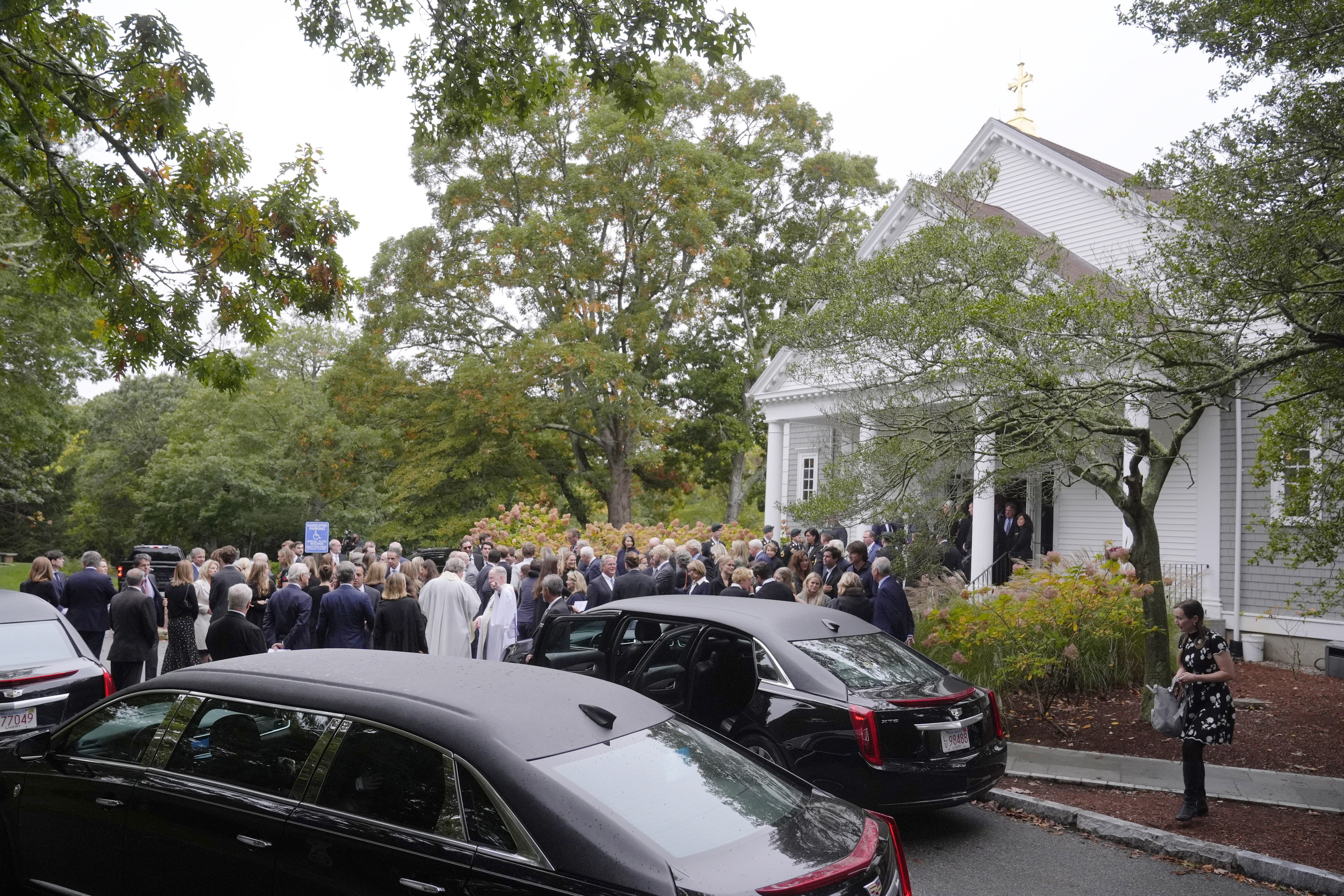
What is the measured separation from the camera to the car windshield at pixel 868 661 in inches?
261

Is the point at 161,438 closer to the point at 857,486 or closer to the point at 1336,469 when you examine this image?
the point at 857,486

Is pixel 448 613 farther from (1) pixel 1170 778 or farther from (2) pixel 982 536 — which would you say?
(2) pixel 982 536

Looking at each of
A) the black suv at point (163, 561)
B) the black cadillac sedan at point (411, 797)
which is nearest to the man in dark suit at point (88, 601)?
the black cadillac sedan at point (411, 797)

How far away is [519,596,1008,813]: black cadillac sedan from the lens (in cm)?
627

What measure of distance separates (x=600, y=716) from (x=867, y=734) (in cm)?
298

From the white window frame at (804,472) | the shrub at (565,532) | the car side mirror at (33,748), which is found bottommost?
the car side mirror at (33,748)

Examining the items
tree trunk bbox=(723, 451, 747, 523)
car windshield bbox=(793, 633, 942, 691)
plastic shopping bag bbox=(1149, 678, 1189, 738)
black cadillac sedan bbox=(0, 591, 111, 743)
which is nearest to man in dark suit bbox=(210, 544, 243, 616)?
black cadillac sedan bbox=(0, 591, 111, 743)

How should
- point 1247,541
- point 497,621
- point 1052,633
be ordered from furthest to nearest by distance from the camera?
point 1247,541
point 497,621
point 1052,633

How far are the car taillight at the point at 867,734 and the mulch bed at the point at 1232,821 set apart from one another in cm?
255

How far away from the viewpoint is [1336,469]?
29.2ft

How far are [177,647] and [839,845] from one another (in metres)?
9.11

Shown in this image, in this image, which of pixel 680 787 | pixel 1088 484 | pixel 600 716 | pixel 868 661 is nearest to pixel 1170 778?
pixel 868 661

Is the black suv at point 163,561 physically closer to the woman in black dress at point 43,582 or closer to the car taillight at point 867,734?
the woman in black dress at point 43,582

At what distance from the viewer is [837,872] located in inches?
128
